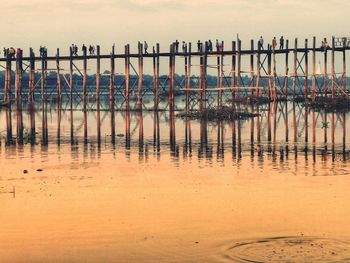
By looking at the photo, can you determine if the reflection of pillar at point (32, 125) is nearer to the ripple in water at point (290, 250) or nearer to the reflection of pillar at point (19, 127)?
the reflection of pillar at point (19, 127)

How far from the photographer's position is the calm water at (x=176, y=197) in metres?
19.3

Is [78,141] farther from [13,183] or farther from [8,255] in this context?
[8,255]

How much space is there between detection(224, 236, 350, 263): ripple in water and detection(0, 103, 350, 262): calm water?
23 millimetres

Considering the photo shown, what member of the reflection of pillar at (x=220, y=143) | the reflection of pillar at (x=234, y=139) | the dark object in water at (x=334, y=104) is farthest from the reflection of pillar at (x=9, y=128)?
the dark object in water at (x=334, y=104)

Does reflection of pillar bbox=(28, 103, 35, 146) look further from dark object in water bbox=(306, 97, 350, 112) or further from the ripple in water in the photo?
the ripple in water

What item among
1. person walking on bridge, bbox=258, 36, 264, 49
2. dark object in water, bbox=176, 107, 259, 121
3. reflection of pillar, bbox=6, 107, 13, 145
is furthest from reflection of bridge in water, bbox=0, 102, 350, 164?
person walking on bridge, bbox=258, 36, 264, 49

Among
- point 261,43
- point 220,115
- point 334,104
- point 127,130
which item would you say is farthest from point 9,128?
point 334,104

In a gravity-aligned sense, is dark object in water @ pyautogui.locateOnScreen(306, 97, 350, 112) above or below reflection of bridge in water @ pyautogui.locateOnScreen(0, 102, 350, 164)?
above

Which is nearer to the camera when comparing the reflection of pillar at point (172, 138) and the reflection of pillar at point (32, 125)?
the reflection of pillar at point (172, 138)

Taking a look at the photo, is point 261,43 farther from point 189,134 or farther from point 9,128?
point 189,134

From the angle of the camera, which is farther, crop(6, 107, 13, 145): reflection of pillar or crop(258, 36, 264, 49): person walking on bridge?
→ crop(258, 36, 264, 49): person walking on bridge

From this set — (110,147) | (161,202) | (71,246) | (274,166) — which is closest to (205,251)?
(71,246)

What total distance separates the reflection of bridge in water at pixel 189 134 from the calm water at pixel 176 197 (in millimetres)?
96

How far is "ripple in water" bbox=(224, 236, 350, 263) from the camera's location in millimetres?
18266
